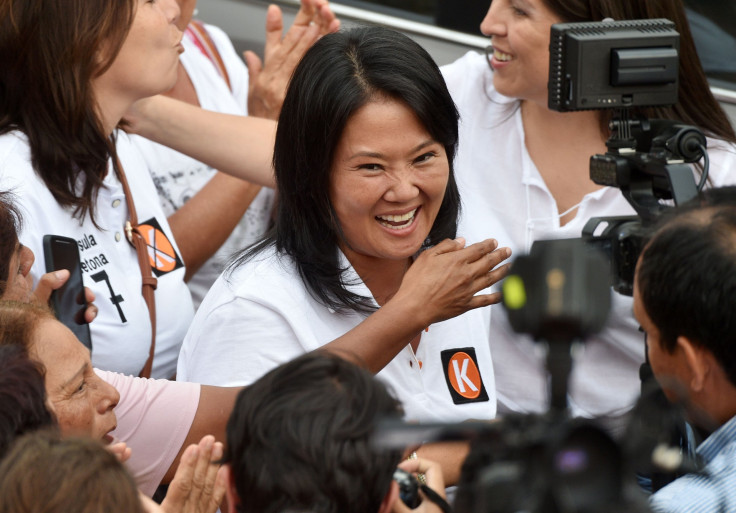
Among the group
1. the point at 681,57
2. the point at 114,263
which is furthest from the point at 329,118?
the point at 681,57

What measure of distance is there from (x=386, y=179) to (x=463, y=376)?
52 centimetres

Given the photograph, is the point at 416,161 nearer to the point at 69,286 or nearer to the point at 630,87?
the point at 630,87

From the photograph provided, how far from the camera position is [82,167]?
105 inches

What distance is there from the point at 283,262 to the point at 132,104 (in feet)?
3.11

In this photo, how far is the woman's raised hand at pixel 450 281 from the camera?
223 cm

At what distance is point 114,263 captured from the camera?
2666mm

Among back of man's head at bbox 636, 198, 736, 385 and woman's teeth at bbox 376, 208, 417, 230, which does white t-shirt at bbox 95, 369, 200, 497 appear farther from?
back of man's head at bbox 636, 198, 736, 385

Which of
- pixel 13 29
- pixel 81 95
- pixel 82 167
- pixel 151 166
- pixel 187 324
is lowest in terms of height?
pixel 187 324

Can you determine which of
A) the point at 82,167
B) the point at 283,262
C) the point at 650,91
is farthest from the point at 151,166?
the point at 650,91

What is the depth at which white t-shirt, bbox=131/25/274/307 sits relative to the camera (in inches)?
133

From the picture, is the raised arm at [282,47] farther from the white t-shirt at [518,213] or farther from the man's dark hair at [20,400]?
the man's dark hair at [20,400]

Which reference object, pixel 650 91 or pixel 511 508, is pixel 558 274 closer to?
pixel 511 508

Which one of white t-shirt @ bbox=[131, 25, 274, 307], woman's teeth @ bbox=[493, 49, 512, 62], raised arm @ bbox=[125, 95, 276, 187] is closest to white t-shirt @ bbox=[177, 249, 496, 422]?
raised arm @ bbox=[125, 95, 276, 187]

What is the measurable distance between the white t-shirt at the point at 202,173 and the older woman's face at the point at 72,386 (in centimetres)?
128
